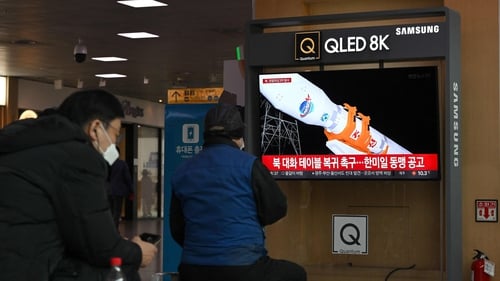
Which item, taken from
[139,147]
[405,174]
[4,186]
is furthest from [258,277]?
[139,147]

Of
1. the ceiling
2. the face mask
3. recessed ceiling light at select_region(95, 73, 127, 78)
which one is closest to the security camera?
the ceiling

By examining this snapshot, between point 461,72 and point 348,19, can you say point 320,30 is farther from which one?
point 461,72

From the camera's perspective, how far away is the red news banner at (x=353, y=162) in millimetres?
6461

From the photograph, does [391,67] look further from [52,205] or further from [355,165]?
[52,205]

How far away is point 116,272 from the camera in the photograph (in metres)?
3.31

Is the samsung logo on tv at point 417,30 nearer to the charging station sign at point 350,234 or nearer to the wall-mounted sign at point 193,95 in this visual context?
→ the charging station sign at point 350,234

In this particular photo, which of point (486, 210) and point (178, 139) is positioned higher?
point (178, 139)

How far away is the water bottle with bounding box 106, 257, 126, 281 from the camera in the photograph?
3.27m

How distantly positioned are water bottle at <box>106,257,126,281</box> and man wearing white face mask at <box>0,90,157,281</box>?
0.08 ft

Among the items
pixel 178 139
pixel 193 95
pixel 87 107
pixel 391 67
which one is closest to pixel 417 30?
pixel 391 67

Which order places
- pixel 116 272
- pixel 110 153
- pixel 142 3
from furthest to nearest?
pixel 142 3 < pixel 110 153 < pixel 116 272

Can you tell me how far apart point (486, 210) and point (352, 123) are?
108 centimetres

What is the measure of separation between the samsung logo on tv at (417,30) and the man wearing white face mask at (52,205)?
11.8ft

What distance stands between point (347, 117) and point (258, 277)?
261 centimetres
